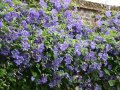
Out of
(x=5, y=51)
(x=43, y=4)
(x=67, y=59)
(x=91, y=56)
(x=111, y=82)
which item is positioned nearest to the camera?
(x=5, y=51)

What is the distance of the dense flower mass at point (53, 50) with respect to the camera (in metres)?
4.20

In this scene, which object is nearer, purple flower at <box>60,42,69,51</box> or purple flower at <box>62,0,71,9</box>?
purple flower at <box>60,42,69,51</box>

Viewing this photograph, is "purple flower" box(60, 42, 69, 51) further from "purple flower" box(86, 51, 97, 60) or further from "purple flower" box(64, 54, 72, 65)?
"purple flower" box(86, 51, 97, 60)

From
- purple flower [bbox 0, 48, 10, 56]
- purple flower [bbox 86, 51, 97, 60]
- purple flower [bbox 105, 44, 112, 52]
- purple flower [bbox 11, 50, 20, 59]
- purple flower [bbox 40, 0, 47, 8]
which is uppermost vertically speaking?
purple flower [bbox 40, 0, 47, 8]

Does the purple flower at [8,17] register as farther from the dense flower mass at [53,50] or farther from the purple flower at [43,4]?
the purple flower at [43,4]

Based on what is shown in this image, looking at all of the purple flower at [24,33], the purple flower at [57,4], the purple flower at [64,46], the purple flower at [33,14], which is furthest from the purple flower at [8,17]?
the purple flower at [57,4]

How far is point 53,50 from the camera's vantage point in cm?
443

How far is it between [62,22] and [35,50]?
0.98m

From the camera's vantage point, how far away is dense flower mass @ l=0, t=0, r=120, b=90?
4.20 m

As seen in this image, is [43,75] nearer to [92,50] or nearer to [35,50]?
[35,50]

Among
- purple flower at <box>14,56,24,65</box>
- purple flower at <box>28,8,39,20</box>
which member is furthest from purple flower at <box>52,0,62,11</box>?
purple flower at <box>14,56,24,65</box>

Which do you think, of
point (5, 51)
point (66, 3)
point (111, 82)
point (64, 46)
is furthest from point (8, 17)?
point (111, 82)

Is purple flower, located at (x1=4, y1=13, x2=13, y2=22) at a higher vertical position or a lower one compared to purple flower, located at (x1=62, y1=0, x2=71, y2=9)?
higher

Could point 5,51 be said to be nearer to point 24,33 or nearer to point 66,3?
point 24,33
